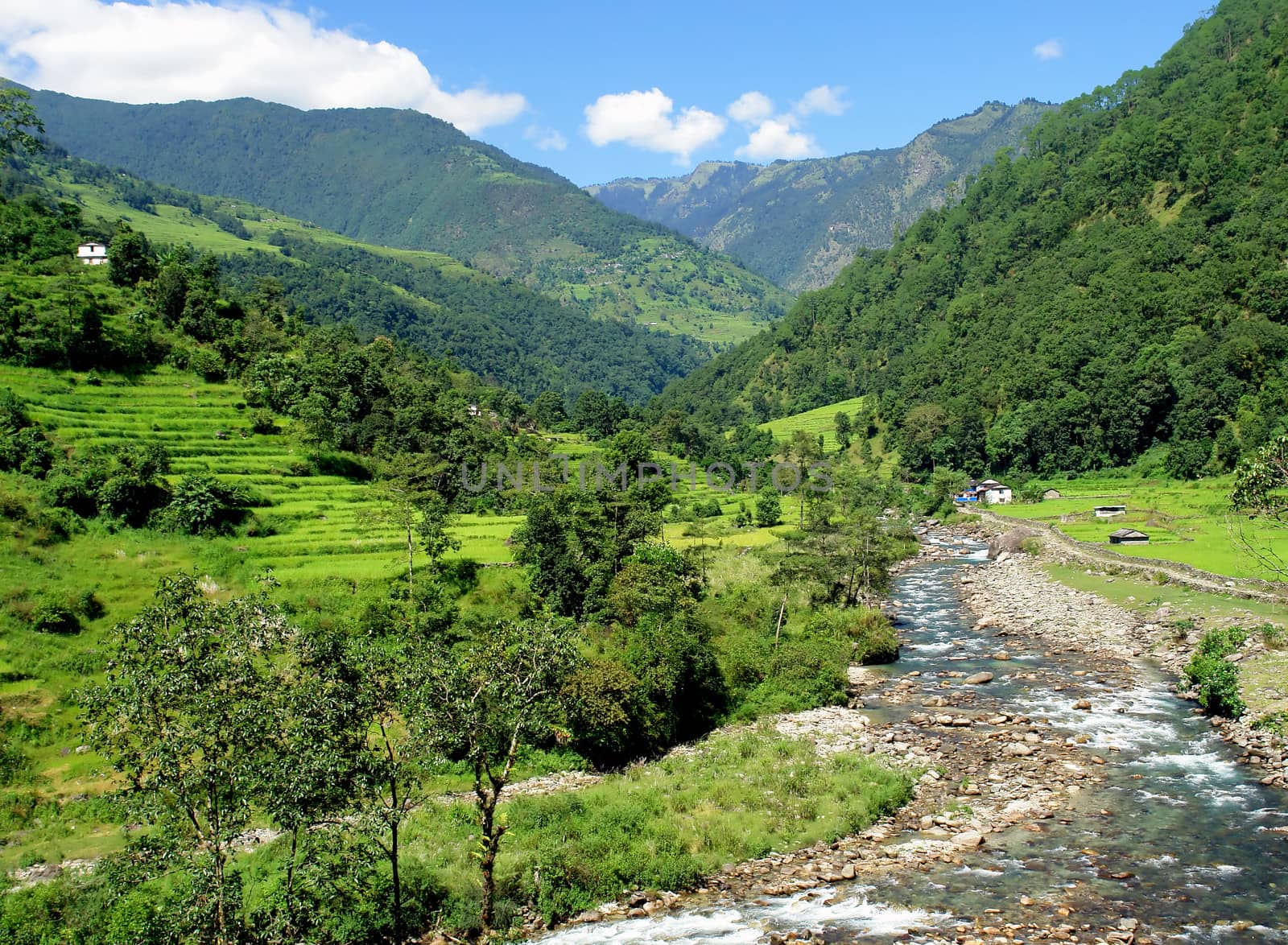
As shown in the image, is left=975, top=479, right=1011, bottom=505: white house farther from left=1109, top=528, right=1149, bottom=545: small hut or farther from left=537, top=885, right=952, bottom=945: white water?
left=537, top=885, right=952, bottom=945: white water

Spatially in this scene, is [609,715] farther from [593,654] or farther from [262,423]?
[262,423]

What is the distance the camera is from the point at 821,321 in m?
198

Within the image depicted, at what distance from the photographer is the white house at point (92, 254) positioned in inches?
3305

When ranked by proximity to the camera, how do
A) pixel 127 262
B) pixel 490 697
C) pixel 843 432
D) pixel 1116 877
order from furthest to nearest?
pixel 843 432 → pixel 127 262 → pixel 1116 877 → pixel 490 697

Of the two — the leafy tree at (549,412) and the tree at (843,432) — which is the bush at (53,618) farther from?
the tree at (843,432)

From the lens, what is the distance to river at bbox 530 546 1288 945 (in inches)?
807

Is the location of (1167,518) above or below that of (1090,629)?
above

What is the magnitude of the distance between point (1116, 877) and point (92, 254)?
102757 mm

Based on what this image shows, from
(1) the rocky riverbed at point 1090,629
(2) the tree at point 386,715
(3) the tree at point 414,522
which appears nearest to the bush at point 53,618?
(3) the tree at point 414,522

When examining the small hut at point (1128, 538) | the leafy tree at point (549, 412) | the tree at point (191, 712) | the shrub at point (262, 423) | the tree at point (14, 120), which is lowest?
the small hut at point (1128, 538)

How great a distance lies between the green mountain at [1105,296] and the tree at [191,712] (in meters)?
96.0

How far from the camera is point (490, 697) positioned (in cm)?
2014

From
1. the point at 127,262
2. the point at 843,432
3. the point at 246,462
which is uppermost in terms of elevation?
the point at 127,262

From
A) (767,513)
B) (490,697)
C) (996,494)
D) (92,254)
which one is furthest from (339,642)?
(996,494)
